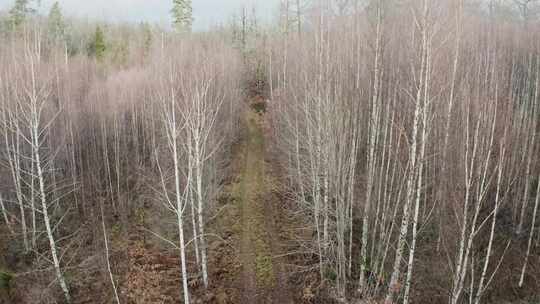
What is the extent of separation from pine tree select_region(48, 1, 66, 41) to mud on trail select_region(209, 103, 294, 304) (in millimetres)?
26687

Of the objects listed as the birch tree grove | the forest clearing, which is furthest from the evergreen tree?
the birch tree grove

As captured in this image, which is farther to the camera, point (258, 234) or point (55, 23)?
point (55, 23)

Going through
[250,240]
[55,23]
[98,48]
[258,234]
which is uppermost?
[55,23]

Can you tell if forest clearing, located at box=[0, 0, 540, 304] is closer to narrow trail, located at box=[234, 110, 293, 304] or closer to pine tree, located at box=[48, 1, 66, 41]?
narrow trail, located at box=[234, 110, 293, 304]

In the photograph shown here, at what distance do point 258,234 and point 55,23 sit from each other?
36.6 m

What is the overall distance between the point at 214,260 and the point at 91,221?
867cm

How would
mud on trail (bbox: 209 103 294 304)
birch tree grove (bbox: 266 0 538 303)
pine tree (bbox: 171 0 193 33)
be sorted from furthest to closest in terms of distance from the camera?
pine tree (bbox: 171 0 193 33), mud on trail (bbox: 209 103 294 304), birch tree grove (bbox: 266 0 538 303)

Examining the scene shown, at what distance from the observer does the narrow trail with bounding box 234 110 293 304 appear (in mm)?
15891

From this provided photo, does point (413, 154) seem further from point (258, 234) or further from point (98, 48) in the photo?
point (98, 48)

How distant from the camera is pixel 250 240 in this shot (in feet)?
63.7

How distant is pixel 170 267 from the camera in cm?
1788

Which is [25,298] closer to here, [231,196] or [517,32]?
[231,196]

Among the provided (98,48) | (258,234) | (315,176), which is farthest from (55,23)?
(315,176)

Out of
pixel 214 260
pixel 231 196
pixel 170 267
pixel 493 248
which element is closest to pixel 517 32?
pixel 493 248
